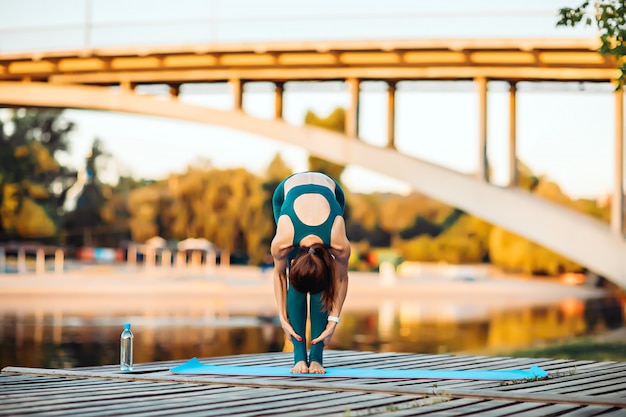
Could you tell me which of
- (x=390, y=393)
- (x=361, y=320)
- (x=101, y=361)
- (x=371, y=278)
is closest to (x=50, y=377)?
(x=390, y=393)

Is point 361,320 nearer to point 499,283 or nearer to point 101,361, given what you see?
point 101,361

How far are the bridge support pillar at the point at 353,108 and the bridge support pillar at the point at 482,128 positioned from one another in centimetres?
179

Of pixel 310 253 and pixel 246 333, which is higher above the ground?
pixel 310 253

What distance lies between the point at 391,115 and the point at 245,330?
7.66 m

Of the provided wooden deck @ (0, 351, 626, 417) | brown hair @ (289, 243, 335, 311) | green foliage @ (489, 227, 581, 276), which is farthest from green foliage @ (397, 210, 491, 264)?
brown hair @ (289, 243, 335, 311)

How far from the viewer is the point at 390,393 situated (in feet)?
20.1

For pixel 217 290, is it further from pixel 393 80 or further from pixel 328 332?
pixel 328 332

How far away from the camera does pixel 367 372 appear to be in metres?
7.18

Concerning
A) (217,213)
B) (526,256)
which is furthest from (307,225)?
(217,213)

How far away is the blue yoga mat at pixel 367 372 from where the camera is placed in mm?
6941

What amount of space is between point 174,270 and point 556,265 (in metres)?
18.5

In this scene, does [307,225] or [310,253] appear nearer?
[310,253]

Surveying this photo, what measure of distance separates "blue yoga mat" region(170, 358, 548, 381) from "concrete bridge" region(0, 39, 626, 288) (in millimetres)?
7955

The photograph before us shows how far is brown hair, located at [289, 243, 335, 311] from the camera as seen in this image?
6.43 m
